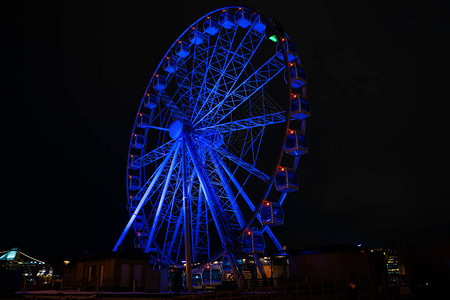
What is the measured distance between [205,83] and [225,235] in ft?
32.1

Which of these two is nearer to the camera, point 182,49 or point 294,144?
point 294,144

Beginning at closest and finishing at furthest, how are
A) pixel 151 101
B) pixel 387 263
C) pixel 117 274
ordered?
pixel 117 274 < pixel 151 101 < pixel 387 263

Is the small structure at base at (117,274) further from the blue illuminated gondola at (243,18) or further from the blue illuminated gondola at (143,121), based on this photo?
the blue illuminated gondola at (243,18)

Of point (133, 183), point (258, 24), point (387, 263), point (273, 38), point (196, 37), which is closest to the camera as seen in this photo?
point (273, 38)

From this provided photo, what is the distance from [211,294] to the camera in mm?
14664

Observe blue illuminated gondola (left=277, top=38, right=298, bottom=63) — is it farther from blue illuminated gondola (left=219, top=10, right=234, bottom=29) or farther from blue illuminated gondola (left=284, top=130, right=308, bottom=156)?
blue illuminated gondola (left=284, top=130, right=308, bottom=156)

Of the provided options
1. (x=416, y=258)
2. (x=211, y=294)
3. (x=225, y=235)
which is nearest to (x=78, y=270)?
(x=225, y=235)

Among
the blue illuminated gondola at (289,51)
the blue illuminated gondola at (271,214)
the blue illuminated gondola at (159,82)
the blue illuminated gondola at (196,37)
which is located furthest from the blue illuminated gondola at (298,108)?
the blue illuminated gondola at (159,82)

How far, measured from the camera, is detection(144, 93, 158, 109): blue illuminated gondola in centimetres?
2842

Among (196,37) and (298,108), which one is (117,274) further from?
(196,37)

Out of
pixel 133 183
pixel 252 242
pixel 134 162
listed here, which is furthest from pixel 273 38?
pixel 133 183

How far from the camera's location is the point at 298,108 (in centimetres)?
1973

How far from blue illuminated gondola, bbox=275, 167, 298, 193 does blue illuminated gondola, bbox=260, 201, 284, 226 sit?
1006 millimetres

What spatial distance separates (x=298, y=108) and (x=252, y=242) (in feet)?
24.7
